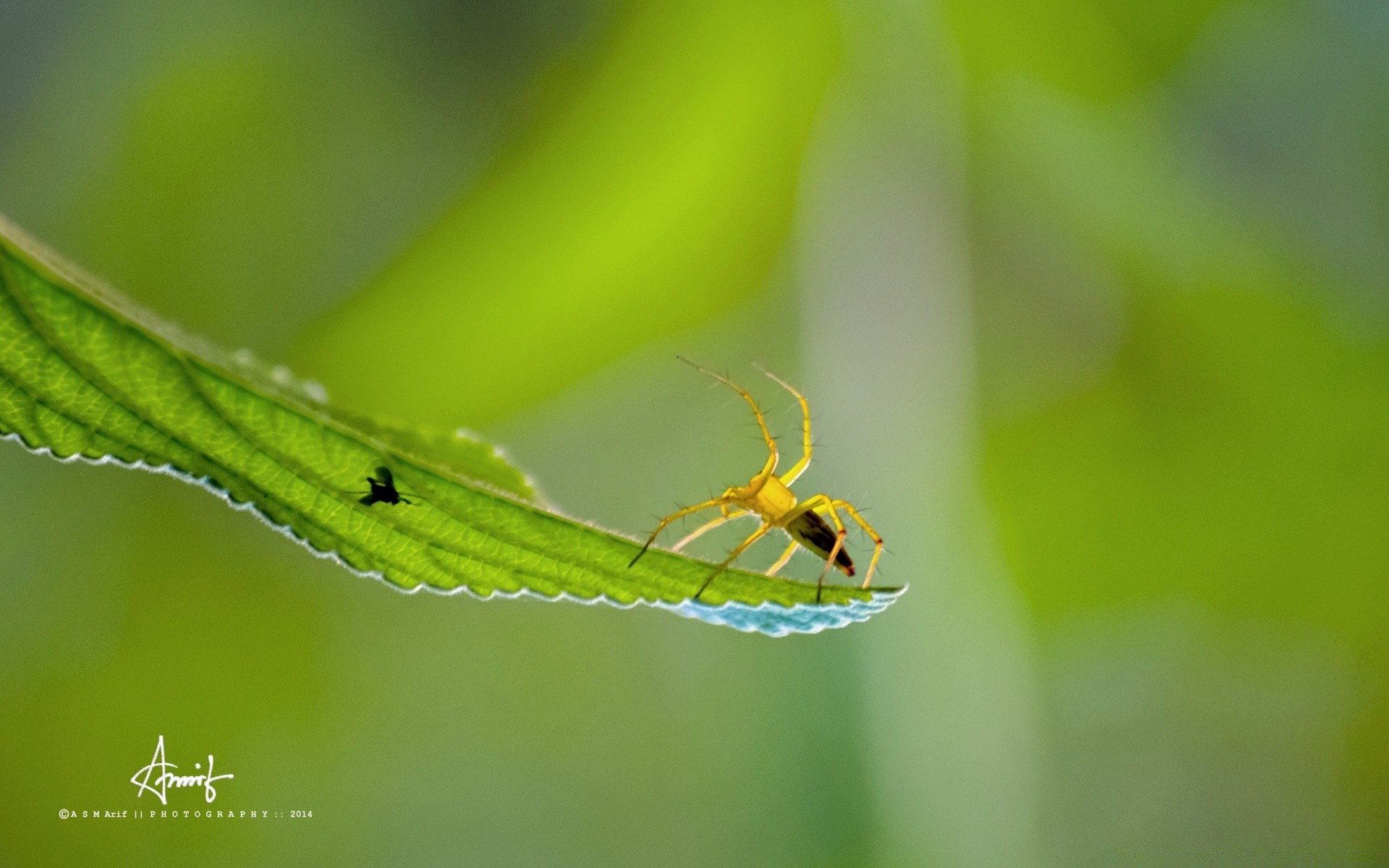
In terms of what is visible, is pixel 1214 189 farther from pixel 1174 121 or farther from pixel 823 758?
pixel 823 758

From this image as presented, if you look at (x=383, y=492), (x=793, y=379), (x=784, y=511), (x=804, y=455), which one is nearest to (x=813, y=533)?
(x=784, y=511)

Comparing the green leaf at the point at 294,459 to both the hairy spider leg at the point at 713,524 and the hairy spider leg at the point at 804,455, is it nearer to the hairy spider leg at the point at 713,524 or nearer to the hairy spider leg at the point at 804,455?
the hairy spider leg at the point at 713,524

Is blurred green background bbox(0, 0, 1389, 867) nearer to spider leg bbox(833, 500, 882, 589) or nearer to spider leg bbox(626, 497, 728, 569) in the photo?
spider leg bbox(833, 500, 882, 589)
